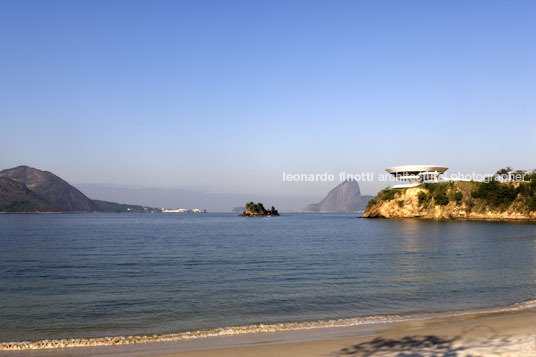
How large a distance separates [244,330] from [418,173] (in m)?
159

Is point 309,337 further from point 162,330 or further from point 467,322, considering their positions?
point 467,322

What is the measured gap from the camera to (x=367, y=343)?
42.8 ft

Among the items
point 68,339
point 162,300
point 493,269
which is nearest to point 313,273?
point 162,300

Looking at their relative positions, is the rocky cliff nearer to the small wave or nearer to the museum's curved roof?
the museum's curved roof

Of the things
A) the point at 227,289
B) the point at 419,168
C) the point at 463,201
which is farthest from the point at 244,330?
the point at 419,168

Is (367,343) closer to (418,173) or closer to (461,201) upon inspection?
(461,201)

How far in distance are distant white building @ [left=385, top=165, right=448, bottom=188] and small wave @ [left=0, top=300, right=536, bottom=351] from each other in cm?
14276

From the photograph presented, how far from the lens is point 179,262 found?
34.7 m

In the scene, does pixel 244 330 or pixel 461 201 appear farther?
pixel 461 201

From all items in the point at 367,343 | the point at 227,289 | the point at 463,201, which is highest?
the point at 463,201

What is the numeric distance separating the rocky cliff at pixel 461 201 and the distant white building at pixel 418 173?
350 inches

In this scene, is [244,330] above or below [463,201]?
below

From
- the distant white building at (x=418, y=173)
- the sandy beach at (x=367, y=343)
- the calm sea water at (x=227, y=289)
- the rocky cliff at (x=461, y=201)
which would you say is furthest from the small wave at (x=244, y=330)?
the distant white building at (x=418, y=173)

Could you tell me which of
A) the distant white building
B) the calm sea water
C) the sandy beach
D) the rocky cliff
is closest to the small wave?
the sandy beach
